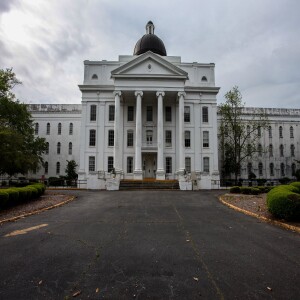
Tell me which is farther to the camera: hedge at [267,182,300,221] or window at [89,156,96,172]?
window at [89,156,96,172]

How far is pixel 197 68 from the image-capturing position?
3909 centimetres

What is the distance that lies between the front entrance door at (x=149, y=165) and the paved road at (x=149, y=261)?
2746 cm

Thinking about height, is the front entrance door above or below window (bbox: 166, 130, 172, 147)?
below

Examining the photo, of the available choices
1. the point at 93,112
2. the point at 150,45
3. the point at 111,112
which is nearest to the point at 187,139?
the point at 111,112

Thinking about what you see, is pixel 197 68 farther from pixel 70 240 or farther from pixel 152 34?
pixel 70 240

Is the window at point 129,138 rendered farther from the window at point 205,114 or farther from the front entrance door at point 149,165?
the window at point 205,114

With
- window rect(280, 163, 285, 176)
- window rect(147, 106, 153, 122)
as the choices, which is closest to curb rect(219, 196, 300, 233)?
window rect(147, 106, 153, 122)

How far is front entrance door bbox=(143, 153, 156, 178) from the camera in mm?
36719

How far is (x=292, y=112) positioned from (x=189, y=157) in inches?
1306

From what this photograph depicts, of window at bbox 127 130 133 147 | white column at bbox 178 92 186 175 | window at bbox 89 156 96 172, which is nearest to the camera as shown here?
white column at bbox 178 92 186 175

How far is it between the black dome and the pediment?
6912mm

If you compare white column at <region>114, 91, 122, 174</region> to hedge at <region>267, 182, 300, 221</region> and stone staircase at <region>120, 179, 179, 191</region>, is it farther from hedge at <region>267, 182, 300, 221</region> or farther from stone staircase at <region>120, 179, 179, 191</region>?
hedge at <region>267, 182, 300, 221</region>

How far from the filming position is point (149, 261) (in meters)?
5.29

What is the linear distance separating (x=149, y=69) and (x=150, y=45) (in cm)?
832
